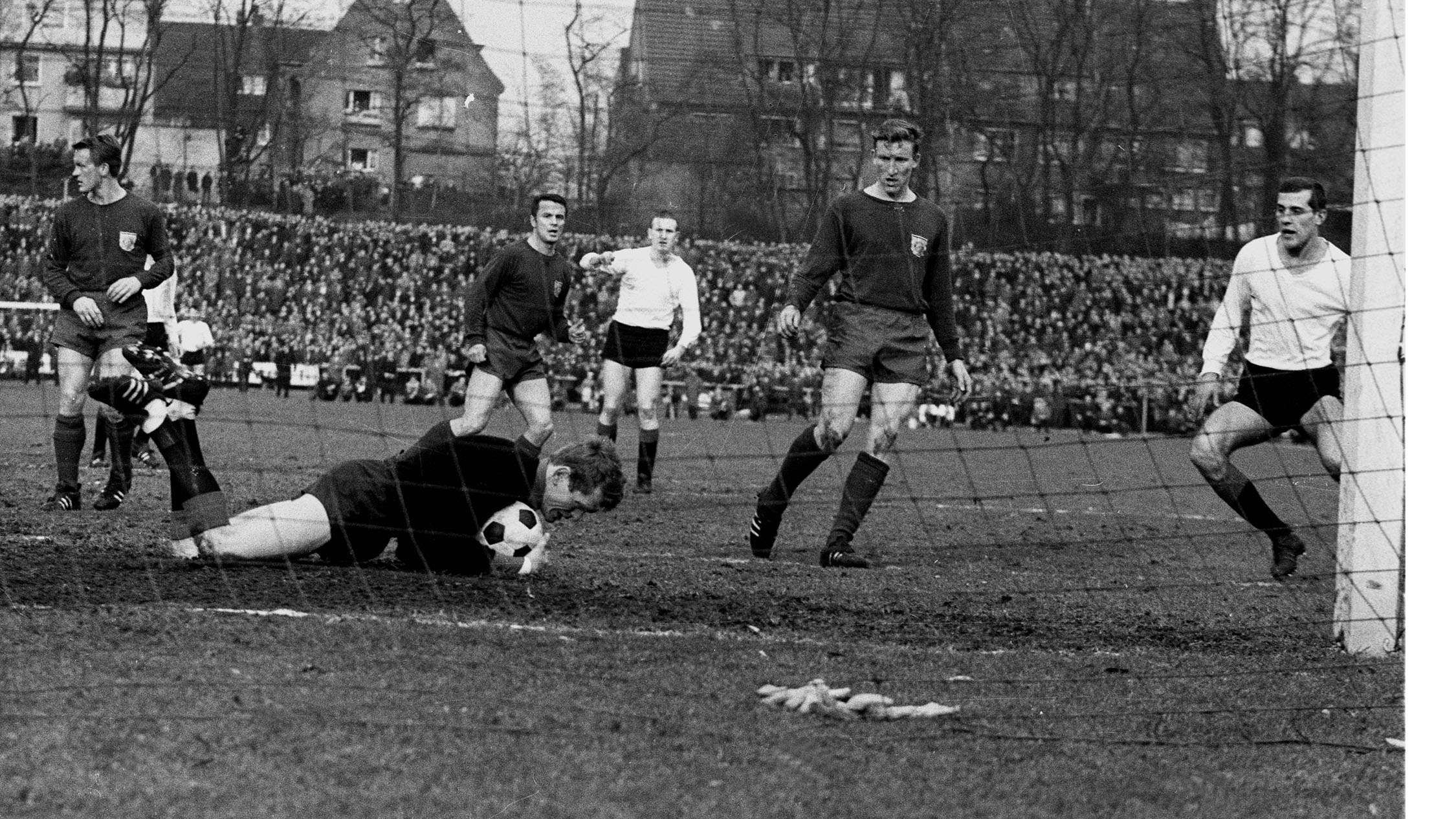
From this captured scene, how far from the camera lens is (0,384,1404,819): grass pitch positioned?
9.89ft

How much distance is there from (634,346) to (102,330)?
389cm

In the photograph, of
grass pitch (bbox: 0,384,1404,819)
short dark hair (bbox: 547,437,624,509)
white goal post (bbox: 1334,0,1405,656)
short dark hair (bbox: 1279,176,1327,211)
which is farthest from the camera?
short dark hair (bbox: 1279,176,1327,211)

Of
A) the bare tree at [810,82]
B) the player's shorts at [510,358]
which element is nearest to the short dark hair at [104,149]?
the player's shorts at [510,358]

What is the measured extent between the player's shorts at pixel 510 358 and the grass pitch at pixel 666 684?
3.18 ft

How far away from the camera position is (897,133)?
689cm

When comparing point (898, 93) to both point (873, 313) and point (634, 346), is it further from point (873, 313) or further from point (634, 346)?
point (634, 346)

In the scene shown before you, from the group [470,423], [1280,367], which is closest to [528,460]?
[470,423]

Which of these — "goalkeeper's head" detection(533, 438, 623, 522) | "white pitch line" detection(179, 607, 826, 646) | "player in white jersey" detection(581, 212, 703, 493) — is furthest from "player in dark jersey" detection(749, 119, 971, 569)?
"player in white jersey" detection(581, 212, 703, 493)

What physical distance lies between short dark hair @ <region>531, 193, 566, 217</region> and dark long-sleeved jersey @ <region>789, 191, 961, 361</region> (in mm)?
1244

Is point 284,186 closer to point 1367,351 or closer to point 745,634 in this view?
point 745,634

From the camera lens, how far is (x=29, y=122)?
316 inches

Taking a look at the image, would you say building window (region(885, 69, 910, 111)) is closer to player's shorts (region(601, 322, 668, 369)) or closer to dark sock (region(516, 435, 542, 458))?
player's shorts (region(601, 322, 668, 369))

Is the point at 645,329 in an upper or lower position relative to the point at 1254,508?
upper
